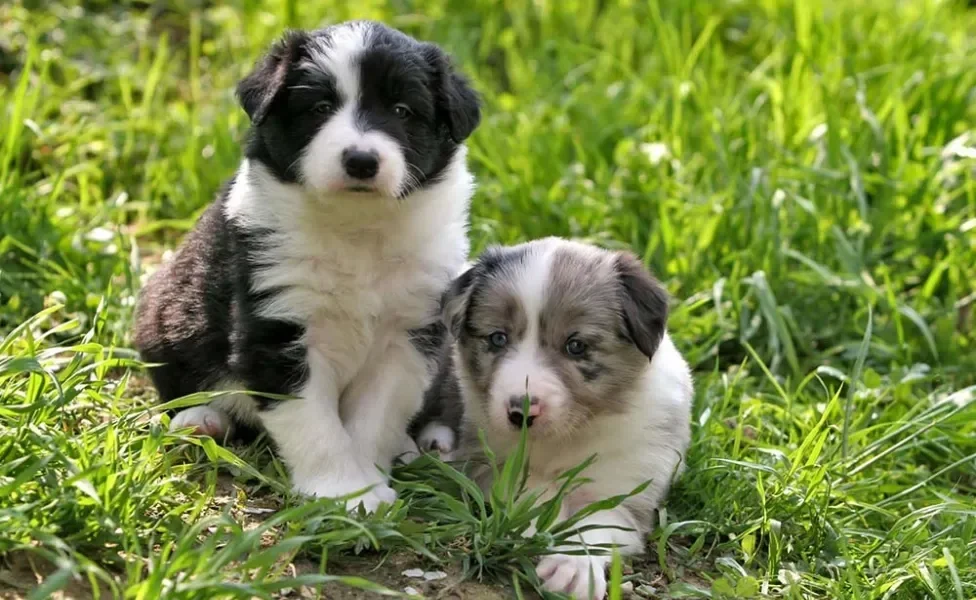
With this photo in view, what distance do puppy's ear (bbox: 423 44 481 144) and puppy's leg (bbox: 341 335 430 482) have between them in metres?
0.74

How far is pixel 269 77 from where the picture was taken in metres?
4.19

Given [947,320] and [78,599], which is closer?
[78,599]

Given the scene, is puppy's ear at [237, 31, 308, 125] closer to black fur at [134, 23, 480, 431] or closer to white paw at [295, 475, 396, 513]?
black fur at [134, 23, 480, 431]

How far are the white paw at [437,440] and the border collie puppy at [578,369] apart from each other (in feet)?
0.93

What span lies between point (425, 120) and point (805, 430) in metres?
1.90

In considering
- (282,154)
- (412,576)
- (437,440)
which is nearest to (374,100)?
(282,154)

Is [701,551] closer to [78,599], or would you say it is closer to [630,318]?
[630,318]

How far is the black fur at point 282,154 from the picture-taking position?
4.10m

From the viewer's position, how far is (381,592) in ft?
11.1

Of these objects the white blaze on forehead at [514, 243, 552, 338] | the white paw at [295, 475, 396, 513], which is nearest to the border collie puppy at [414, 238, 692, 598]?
the white blaze on forehead at [514, 243, 552, 338]

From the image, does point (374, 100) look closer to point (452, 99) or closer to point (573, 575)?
point (452, 99)

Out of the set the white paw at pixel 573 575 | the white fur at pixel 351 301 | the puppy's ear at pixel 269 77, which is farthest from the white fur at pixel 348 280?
the white paw at pixel 573 575

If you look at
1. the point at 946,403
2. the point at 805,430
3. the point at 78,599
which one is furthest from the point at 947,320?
the point at 78,599

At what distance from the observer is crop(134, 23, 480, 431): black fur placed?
4.10m
